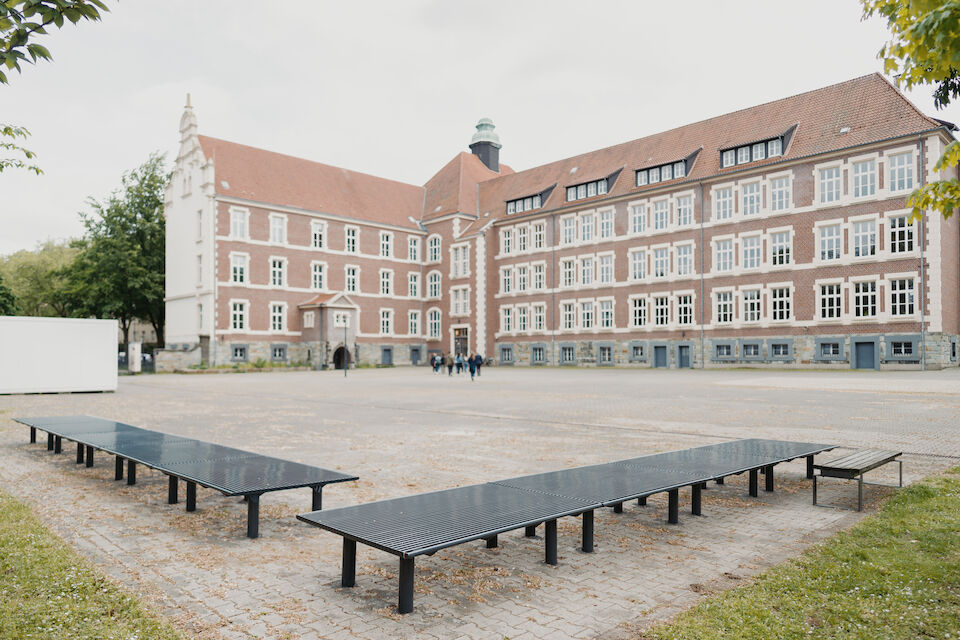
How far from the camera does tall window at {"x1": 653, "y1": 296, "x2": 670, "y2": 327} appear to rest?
44438 mm

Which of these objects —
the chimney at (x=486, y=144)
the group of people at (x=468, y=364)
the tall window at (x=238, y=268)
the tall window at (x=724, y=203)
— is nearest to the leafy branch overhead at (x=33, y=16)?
the group of people at (x=468, y=364)

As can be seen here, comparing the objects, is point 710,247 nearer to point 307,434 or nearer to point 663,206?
point 663,206

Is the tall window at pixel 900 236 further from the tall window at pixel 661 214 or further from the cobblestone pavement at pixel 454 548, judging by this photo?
the cobblestone pavement at pixel 454 548

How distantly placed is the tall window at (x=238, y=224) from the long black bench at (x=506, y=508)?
46040mm

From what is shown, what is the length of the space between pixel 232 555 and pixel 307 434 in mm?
6728

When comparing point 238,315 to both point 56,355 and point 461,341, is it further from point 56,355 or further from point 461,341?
point 56,355

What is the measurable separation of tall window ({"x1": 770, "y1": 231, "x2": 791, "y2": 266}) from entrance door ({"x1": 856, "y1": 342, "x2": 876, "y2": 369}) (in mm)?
6386

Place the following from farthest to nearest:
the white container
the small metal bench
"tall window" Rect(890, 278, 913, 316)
Result: "tall window" Rect(890, 278, 913, 316) → the white container → the small metal bench

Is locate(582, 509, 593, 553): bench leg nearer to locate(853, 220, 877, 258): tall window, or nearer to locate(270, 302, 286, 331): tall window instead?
locate(853, 220, 877, 258): tall window

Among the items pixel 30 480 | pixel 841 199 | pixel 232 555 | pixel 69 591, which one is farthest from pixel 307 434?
pixel 841 199

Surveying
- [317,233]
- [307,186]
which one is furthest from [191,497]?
[307,186]

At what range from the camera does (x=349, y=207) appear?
183 ft

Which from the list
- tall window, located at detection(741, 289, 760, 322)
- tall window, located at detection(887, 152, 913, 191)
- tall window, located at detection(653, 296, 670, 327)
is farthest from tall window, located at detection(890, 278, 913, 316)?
tall window, located at detection(653, 296, 670, 327)

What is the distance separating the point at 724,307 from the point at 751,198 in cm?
684
